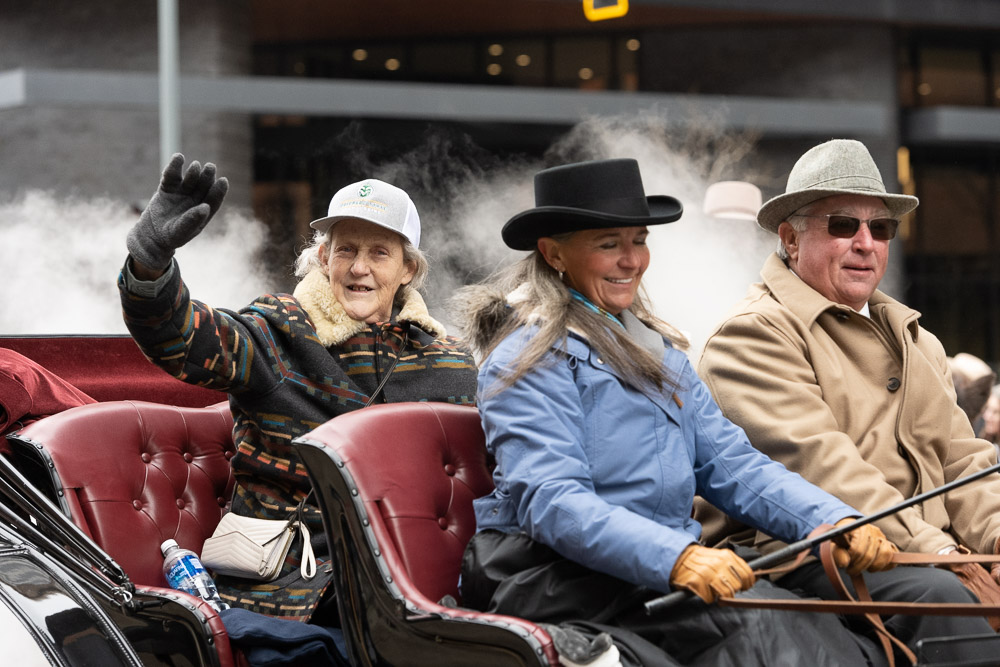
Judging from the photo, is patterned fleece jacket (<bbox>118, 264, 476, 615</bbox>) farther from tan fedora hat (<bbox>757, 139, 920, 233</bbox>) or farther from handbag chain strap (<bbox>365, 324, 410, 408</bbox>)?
tan fedora hat (<bbox>757, 139, 920, 233</bbox>)

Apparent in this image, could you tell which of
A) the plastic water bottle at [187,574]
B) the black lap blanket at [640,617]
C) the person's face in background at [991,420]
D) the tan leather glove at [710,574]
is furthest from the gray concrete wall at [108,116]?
the tan leather glove at [710,574]

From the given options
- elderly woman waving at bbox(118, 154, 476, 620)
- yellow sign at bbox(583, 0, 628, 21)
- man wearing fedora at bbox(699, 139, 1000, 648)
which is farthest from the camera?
yellow sign at bbox(583, 0, 628, 21)

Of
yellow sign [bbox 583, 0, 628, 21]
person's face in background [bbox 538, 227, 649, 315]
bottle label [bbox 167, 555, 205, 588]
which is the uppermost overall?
yellow sign [bbox 583, 0, 628, 21]

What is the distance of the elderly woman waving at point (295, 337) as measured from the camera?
267cm

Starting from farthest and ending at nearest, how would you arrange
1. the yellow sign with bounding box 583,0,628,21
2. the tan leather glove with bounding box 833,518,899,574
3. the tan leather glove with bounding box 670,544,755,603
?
1. the yellow sign with bounding box 583,0,628,21
2. the tan leather glove with bounding box 833,518,899,574
3. the tan leather glove with bounding box 670,544,755,603

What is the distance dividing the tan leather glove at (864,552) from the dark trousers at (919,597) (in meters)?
0.17

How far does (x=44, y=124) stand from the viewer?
1168 centimetres

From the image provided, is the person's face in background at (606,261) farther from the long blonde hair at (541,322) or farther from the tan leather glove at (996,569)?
the tan leather glove at (996,569)

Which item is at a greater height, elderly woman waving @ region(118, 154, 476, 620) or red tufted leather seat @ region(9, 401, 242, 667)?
elderly woman waving @ region(118, 154, 476, 620)

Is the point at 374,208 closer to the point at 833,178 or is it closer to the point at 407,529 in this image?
the point at 407,529

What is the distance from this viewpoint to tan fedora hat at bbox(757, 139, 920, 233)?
10.2 feet

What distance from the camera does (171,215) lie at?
8.66 ft

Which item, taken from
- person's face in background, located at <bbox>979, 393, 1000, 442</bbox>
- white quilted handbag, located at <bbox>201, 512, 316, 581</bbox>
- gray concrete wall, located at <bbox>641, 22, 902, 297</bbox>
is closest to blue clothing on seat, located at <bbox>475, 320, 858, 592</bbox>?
white quilted handbag, located at <bbox>201, 512, 316, 581</bbox>

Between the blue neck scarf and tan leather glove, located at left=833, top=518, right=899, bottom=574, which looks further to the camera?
the blue neck scarf
